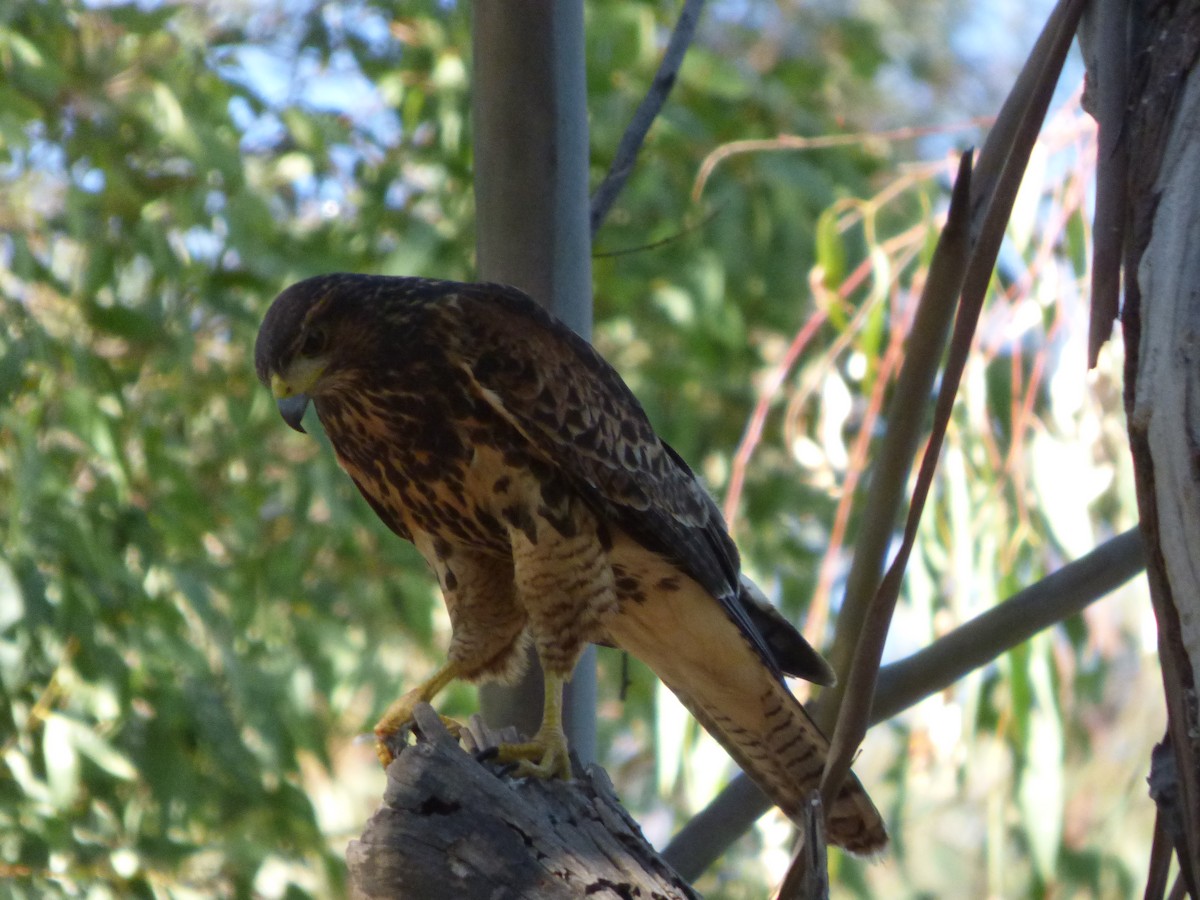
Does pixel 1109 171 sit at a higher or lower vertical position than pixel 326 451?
lower

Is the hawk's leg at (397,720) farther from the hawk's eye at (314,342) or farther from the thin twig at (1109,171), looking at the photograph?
the thin twig at (1109,171)

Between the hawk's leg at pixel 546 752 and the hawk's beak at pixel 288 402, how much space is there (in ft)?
1.85

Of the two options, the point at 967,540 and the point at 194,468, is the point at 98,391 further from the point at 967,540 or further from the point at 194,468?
the point at 967,540

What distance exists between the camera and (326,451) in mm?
3863

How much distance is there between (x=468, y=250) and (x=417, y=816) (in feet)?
9.52

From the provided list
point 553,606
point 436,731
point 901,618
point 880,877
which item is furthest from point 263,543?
point 880,877

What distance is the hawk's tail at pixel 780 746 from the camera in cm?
237

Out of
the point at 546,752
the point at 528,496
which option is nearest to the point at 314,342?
the point at 528,496

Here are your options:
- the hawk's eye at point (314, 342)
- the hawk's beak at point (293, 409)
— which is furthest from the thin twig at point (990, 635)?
the hawk's eye at point (314, 342)

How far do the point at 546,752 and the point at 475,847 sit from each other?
17.2 inches

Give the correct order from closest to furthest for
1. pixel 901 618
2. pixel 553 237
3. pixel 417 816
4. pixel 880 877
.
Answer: pixel 417 816 < pixel 553 237 < pixel 901 618 < pixel 880 877

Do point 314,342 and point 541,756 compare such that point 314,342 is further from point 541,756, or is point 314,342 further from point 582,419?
point 541,756

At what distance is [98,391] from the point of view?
3516mm

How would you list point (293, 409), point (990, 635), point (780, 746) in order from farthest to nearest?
1. point (780, 746)
2. point (293, 409)
3. point (990, 635)
